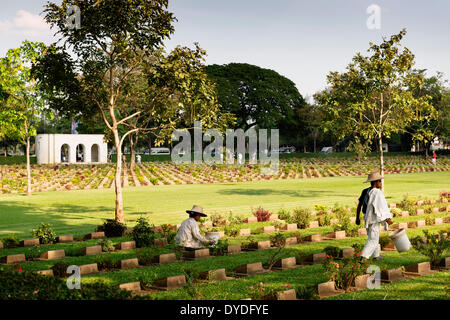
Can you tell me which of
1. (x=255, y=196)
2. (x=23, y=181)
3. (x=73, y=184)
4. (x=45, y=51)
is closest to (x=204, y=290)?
(x=45, y=51)

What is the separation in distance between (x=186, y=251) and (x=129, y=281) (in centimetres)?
265

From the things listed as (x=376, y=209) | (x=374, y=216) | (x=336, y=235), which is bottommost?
(x=336, y=235)

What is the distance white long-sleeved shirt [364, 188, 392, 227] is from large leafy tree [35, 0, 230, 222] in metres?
6.96

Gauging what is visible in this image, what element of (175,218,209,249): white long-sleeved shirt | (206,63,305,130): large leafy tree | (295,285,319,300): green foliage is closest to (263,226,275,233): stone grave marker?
(175,218,209,249): white long-sleeved shirt

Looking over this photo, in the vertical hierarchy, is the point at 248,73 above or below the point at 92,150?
above

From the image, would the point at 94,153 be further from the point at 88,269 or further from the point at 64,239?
the point at 88,269

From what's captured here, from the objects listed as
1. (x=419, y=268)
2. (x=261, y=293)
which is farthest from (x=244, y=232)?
(x=261, y=293)

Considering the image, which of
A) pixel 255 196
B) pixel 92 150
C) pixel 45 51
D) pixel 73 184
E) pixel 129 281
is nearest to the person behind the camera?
pixel 129 281

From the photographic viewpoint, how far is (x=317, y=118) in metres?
68.6

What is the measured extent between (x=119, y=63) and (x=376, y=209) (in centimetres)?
1060

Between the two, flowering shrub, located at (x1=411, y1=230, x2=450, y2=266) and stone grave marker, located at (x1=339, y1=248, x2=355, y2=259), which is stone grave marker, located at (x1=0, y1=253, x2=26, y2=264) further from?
flowering shrub, located at (x1=411, y1=230, x2=450, y2=266)

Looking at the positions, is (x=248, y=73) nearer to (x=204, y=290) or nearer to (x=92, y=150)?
(x=92, y=150)

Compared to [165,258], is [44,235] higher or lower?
higher

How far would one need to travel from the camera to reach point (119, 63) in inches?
695
